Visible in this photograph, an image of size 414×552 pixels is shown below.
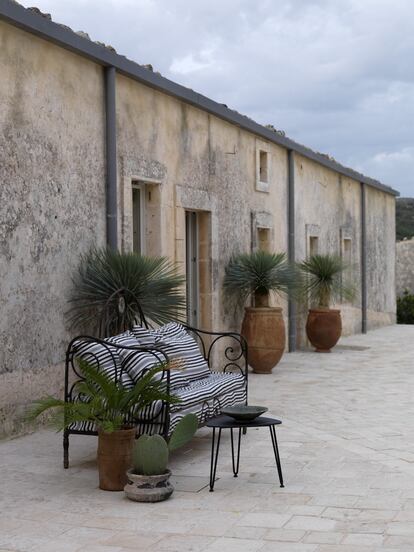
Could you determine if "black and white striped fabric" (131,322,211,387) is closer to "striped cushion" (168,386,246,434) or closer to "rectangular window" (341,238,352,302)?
"striped cushion" (168,386,246,434)

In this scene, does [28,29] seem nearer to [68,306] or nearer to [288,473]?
[68,306]

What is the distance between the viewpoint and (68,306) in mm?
7379

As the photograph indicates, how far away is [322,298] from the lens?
532 inches

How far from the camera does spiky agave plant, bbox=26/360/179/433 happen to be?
16.2ft

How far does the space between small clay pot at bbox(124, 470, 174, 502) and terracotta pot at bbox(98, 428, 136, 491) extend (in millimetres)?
215

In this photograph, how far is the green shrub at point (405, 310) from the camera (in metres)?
23.1

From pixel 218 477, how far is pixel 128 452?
0.67 meters

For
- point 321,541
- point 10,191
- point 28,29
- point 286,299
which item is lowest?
point 321,541

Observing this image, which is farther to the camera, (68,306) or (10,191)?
(68,306)

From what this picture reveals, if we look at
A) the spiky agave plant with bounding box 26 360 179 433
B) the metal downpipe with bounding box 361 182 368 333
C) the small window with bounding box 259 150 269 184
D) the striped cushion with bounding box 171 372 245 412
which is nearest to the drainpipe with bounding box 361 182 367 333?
the metal downpipe with bounding box 361 182 368 333

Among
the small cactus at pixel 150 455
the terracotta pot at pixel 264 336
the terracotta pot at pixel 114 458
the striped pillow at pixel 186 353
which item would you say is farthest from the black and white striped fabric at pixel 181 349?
the terracotta pot at pixel 264 336

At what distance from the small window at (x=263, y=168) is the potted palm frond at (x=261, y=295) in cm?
188

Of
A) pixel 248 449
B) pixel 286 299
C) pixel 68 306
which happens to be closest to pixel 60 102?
pixel 68 306

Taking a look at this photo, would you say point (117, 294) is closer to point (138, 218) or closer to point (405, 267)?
point (138, 218)
